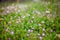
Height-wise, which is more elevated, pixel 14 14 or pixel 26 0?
pixel 26 0

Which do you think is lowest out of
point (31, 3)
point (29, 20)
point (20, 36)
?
point (20, 36)

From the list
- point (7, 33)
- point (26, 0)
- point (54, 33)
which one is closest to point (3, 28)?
point (7, 33)

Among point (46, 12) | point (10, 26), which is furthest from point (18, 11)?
point (46, 12)

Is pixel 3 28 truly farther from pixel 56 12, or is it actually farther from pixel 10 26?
pixel 56 12

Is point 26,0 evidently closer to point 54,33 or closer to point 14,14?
point 14,14

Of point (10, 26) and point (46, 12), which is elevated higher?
point (46, 12)

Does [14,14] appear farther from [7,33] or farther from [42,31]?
[42,31]
